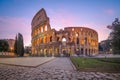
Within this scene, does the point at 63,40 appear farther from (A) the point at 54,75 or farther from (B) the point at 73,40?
(A) the point at 54,75

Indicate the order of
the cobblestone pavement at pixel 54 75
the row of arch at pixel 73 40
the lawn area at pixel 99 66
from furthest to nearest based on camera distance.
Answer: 1. the row of arch at pixel 73 40
2. the lawn area at pixel 99 66
3. the cobblestone pavement at pixel 54 75

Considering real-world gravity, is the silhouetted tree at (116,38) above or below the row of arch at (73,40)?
below

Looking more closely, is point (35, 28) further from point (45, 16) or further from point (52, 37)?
point (52, 37)

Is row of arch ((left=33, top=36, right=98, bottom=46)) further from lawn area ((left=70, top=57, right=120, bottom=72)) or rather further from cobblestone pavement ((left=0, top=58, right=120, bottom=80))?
cobblestone pavement ((left=0, top=58, right=120, bottom=80))

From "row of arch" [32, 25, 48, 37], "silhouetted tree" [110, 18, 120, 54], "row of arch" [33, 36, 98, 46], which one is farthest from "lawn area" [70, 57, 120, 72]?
"row of arch" [32, 25, 48, 37]

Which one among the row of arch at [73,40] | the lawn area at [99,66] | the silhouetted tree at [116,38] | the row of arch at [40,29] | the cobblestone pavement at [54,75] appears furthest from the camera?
the row of arch at [40,29]

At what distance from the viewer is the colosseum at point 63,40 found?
55266mm

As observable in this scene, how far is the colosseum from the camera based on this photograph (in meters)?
55.3

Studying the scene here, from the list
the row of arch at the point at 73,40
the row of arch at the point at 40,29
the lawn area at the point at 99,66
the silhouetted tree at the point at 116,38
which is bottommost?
the lawn area at the point at 99,66

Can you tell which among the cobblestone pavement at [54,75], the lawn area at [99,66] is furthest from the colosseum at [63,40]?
the cobblestone pavement at [54,75]

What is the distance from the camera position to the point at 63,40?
57719 millimetres

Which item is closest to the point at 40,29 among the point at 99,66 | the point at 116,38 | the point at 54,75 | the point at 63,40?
the point at 63,40

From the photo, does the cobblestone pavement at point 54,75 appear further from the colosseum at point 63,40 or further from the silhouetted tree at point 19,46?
the silhouetted tree at point 19,46

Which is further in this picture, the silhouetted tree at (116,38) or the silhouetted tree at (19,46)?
the silhouetted tree at (19,46)
